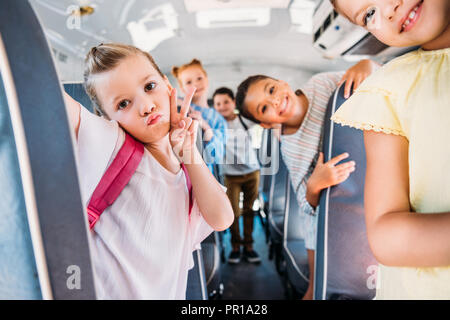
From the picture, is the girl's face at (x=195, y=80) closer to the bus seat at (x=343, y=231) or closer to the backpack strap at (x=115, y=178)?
the backpack strap at (x=115, y=178)

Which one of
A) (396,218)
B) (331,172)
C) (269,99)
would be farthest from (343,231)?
(269,99)

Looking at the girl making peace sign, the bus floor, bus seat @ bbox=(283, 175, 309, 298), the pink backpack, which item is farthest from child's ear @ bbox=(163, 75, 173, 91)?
the bus floor

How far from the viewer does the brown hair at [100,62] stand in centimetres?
47

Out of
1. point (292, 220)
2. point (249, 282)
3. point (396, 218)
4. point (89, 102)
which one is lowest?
point (249, 282)

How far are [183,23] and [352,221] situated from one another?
0.68m

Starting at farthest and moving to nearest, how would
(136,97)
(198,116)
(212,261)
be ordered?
1. (212,261)
2. (198,116)
3. (136,97)

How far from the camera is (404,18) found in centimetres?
43

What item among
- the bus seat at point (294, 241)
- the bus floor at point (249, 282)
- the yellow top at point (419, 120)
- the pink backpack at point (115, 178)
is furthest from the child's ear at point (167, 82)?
the bus floor at point (249, 282)

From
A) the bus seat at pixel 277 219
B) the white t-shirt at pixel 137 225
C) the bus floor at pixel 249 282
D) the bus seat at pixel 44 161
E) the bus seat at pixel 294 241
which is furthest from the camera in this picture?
the bus seat at pixel 277 219

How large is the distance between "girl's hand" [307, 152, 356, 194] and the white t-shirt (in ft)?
1.10

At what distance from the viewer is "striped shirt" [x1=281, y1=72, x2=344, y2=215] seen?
2.22 feet

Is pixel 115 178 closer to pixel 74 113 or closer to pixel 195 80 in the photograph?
pixel 74 113

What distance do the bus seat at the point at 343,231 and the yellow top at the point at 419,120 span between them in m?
0.19

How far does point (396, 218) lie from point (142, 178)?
0.47m
